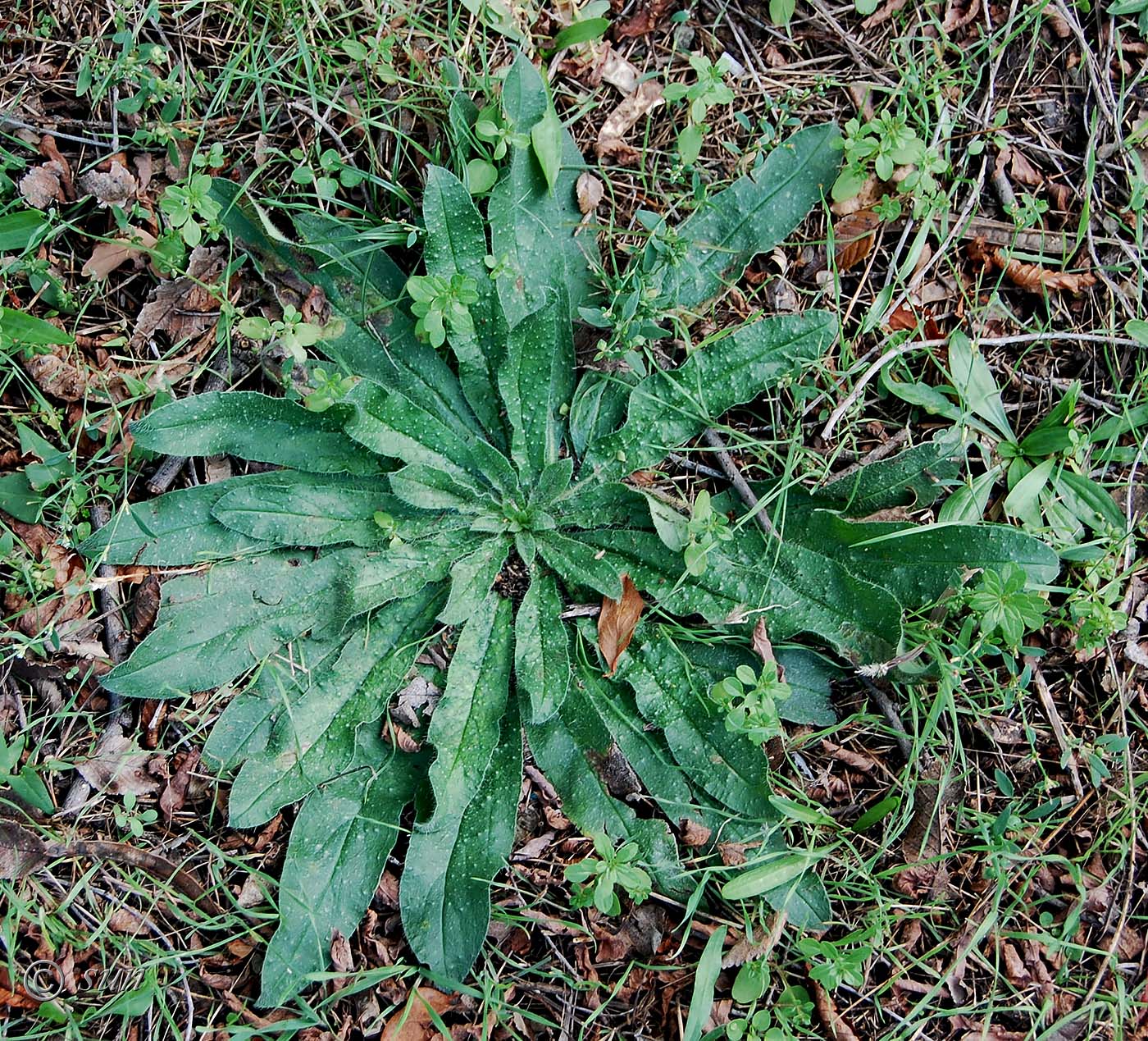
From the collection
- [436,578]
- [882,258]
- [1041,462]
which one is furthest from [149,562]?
[1041,462]

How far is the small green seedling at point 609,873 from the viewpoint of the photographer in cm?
204

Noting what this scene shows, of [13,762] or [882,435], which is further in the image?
[882,435]

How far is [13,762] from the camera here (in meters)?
2.19

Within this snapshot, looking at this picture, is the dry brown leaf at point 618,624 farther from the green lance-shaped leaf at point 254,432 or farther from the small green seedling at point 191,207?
the small green seedling at point 191,207

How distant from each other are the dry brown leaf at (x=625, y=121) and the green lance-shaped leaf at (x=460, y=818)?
118cm

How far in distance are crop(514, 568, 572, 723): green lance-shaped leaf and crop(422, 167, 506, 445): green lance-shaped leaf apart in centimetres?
39

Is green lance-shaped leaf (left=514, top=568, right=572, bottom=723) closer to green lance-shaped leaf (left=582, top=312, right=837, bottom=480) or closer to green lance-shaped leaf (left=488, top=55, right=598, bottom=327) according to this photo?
green lance-shaped leaf (left=582, top=312, right=837, bottom=480)

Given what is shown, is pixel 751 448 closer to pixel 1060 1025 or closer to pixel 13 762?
pixel 1060 1025

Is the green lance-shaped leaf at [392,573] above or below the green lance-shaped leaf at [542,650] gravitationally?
above

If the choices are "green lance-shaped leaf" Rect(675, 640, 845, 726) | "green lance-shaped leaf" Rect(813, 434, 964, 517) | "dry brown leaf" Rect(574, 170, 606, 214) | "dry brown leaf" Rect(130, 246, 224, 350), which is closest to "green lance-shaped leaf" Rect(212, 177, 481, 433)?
"dry brown leaf" Rect(130, 246, 224, 350)

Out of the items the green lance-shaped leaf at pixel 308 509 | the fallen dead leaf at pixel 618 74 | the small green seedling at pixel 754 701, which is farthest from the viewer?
the fallen dead leaf at pixel 618 74

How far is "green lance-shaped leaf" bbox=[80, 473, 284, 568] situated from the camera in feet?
7.16

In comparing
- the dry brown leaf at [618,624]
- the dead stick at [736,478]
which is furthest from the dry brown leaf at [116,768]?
the dead stick at [736,478]

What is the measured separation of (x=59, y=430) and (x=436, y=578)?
3.20 feet
